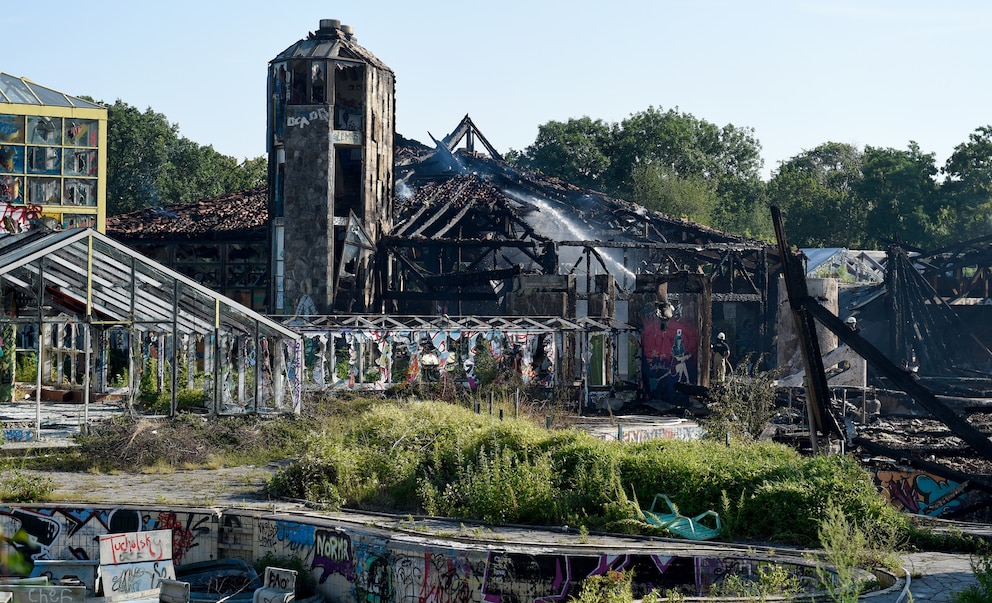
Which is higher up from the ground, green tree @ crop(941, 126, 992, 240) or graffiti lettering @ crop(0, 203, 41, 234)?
green tree @ crop(941, 126, 992, 240)

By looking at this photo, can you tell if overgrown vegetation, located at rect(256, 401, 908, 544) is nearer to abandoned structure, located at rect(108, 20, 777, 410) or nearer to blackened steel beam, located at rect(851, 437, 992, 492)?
blackened steel beam, located at rect(851, 437, 992, 492)

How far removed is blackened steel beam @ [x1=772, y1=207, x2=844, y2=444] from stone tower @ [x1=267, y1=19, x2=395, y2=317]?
24.3 m

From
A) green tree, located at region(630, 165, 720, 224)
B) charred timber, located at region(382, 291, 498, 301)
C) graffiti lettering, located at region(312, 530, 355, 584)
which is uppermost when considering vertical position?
green tree, located at region(630, 165, 720, 224)

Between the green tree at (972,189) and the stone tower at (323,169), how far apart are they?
4486 centimetres

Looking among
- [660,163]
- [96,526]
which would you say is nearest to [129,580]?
[96,526]

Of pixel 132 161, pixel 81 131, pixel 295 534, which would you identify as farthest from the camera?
pixel 132 161

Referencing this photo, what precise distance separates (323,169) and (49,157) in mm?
8991

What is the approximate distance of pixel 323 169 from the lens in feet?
132

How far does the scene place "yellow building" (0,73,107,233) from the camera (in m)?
36.4

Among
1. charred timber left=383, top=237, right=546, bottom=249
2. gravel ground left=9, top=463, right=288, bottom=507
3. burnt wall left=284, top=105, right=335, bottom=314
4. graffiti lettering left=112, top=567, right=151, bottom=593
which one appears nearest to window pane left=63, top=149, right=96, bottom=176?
burnt wall left=284, top=105, right=335, bottom=314

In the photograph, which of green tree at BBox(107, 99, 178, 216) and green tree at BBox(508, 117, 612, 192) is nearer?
green tree at BBox(107, 99, 178, 216)

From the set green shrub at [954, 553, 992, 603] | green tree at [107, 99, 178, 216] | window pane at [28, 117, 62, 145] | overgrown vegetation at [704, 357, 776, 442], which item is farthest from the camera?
green tree at [107, 99, 178, 216]

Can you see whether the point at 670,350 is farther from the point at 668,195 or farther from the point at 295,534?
the point at 668,195

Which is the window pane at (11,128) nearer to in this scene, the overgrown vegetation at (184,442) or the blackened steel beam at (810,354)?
the overgrown vegetation at (184,442)
